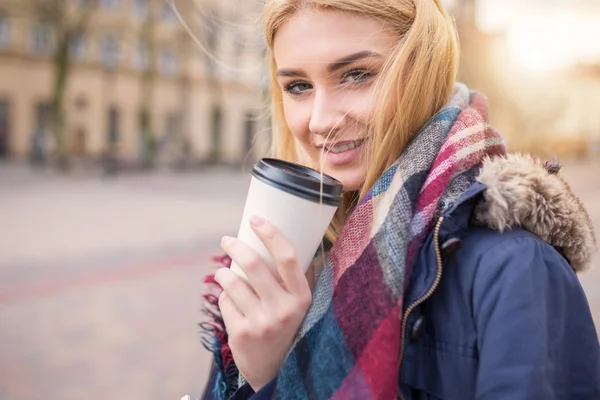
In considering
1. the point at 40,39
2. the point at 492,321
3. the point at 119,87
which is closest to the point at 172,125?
the point at 119,87

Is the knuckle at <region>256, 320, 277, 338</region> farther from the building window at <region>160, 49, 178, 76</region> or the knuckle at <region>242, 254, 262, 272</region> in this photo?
the building window at <region>160, 49, 178, 76</region>

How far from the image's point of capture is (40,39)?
30.8 m

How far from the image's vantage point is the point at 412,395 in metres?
1.07

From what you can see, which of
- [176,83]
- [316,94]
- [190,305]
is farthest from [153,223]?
[176,83]

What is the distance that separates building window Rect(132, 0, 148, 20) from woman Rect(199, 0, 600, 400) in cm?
3600

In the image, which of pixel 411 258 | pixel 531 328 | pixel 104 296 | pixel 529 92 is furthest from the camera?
pixel 529 92

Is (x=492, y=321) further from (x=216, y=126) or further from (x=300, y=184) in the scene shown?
(x=216, y=126)

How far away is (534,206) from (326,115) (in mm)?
453

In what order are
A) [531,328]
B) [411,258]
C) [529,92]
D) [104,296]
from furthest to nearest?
[529,92] < [104,296] < [411,258] < [531,328]

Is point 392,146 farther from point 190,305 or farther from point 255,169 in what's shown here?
point 190,305

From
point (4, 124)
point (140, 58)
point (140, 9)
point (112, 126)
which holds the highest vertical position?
point (140, 9)

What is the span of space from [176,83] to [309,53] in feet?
123

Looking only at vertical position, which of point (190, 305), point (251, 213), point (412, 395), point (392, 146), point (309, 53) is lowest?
point (190, 305)

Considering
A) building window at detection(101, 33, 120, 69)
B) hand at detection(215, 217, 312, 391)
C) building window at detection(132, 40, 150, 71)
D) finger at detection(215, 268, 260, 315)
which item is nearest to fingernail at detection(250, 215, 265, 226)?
hand at detection(215, 217, 312, 391)
